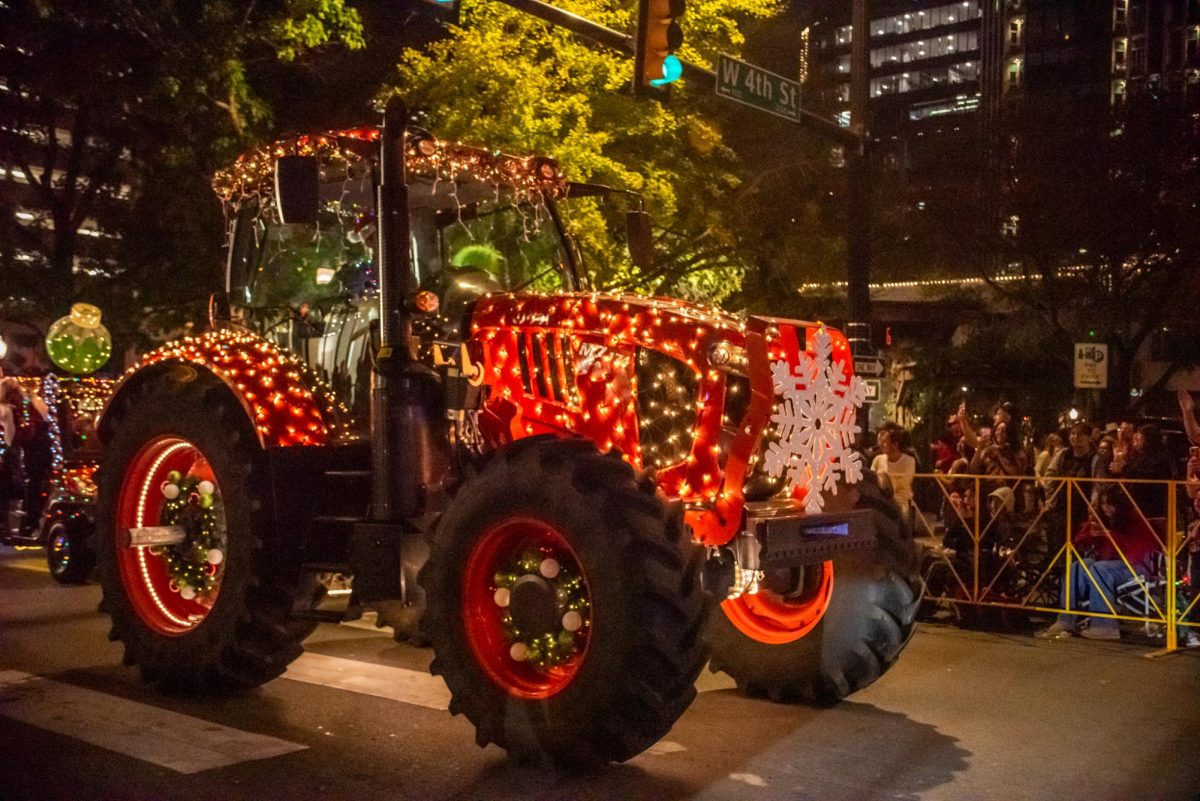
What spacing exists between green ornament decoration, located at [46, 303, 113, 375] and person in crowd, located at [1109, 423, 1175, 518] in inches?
442


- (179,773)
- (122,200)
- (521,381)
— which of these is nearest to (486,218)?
(521,381)

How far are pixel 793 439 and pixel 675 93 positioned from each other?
1166 centimetres

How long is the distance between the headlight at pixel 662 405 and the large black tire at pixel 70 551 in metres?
7.59

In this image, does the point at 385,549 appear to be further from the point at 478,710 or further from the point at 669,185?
the point at 669,185

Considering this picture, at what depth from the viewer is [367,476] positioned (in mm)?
7488

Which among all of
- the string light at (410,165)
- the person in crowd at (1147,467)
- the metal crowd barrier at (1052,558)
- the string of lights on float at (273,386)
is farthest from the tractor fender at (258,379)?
the person in crowd at (1147,467)

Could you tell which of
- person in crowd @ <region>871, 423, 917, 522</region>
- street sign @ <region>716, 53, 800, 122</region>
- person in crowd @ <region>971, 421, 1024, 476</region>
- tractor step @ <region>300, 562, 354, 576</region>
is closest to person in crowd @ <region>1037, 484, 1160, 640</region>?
person in crowd @ <region>971, 421, 1024, 476</region>

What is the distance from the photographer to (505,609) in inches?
257

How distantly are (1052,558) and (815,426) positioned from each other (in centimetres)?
526

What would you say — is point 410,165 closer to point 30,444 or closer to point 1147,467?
point 1147,467

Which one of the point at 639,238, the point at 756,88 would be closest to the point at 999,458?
the point at 756,88

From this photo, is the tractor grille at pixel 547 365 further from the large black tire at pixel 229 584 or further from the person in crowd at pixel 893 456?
the person in crowd at pixel 893 456

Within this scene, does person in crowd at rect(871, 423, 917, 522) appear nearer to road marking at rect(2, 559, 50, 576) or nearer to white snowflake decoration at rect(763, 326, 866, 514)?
white snowflake decoration at rect(763, 326, 866, 514)

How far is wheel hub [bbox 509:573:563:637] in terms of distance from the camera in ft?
20.6
